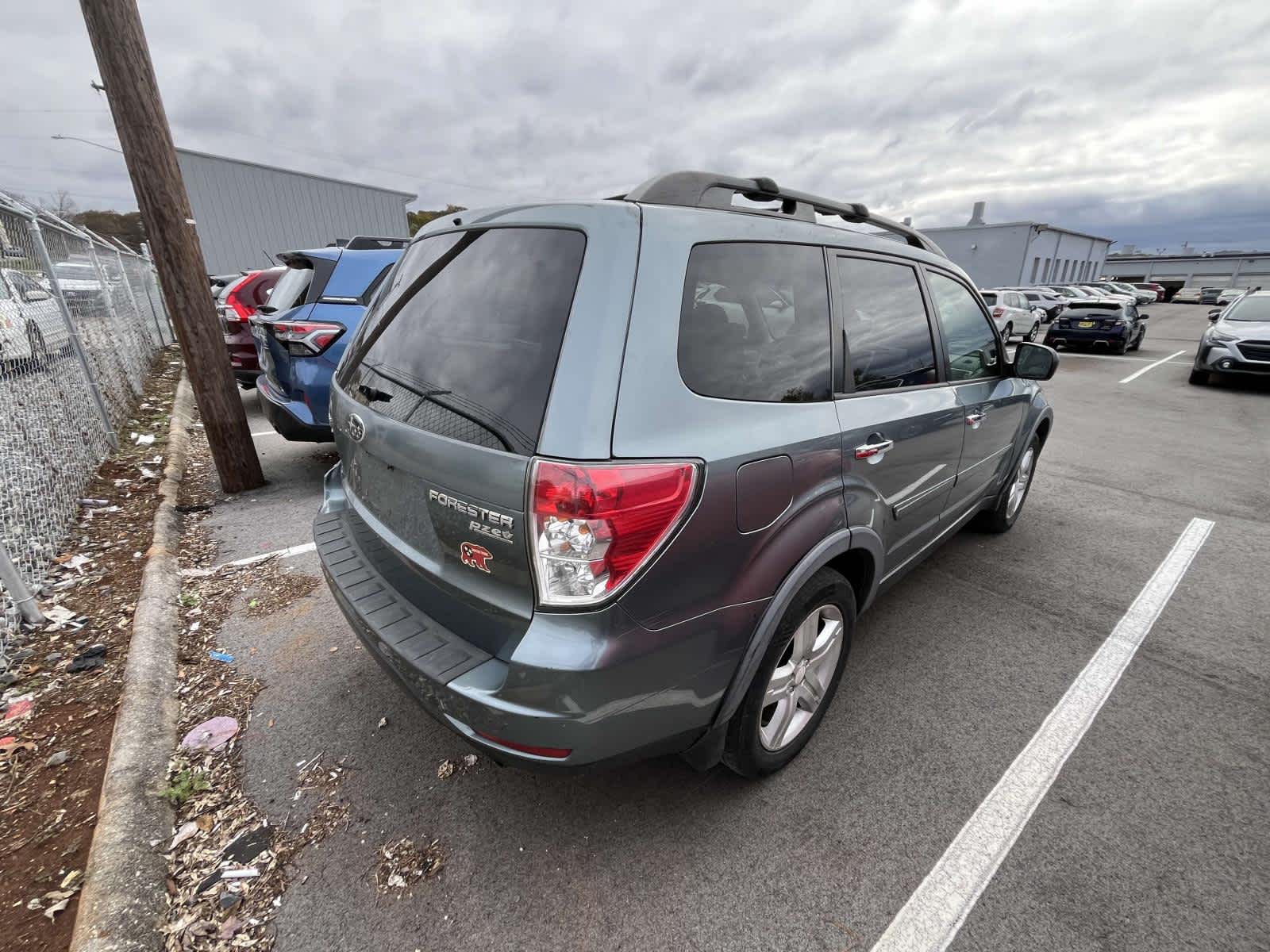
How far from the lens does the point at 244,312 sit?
6980 mm

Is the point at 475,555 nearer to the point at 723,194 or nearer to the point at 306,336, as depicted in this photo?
the point at 723,194

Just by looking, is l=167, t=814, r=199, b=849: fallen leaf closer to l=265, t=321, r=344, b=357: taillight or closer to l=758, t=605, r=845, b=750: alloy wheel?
l=758, t=605, r=845, b=750: alloy wheel

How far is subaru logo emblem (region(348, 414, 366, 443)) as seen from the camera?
77.6 inches

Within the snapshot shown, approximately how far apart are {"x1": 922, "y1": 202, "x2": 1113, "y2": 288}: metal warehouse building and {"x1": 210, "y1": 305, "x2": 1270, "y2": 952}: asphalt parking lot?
42.6 m

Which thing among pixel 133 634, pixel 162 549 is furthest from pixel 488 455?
pixel 162 549

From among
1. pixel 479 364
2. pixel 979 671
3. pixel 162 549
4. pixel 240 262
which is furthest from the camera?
pixel 240 262

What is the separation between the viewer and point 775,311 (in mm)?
1858

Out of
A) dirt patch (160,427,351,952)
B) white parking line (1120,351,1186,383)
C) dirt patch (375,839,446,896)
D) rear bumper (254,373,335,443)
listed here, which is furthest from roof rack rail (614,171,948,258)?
white parking line (1120,351,1186,383)

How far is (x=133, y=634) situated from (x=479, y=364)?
244 cm

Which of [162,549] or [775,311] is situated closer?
[775,311]

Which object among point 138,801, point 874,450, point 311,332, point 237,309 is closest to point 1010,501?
point 874,450

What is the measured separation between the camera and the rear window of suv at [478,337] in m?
1.49

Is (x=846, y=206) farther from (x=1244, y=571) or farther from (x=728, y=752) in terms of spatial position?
(x=1244, y=571)

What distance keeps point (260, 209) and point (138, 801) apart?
23604 mm
